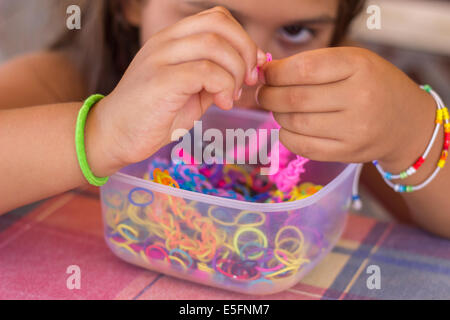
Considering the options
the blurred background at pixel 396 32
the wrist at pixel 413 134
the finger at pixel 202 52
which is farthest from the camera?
Answer: the blurred background at pixel 396 32

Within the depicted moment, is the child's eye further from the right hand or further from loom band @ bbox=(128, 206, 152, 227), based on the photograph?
loom band @ bbox=(128, 206, 152, 227)

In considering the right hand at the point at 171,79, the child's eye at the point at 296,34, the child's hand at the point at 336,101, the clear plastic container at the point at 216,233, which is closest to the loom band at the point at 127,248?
the clear plastic container at the point at 216,233

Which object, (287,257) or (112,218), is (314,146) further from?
(112,218)

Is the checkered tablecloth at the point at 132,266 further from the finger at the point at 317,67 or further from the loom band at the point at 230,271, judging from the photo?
the finger at the point at 317,67

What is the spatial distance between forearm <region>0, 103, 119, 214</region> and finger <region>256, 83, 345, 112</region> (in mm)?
203

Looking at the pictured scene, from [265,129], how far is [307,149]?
0.66 ft

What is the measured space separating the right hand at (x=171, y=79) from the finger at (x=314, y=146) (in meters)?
0.08

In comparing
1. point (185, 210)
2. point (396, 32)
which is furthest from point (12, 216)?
point (396, 32)

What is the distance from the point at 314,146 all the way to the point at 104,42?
2.01ft

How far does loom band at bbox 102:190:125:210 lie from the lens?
61cm

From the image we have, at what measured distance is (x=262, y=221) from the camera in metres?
0.56

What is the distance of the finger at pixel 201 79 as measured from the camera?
0.53 metres
